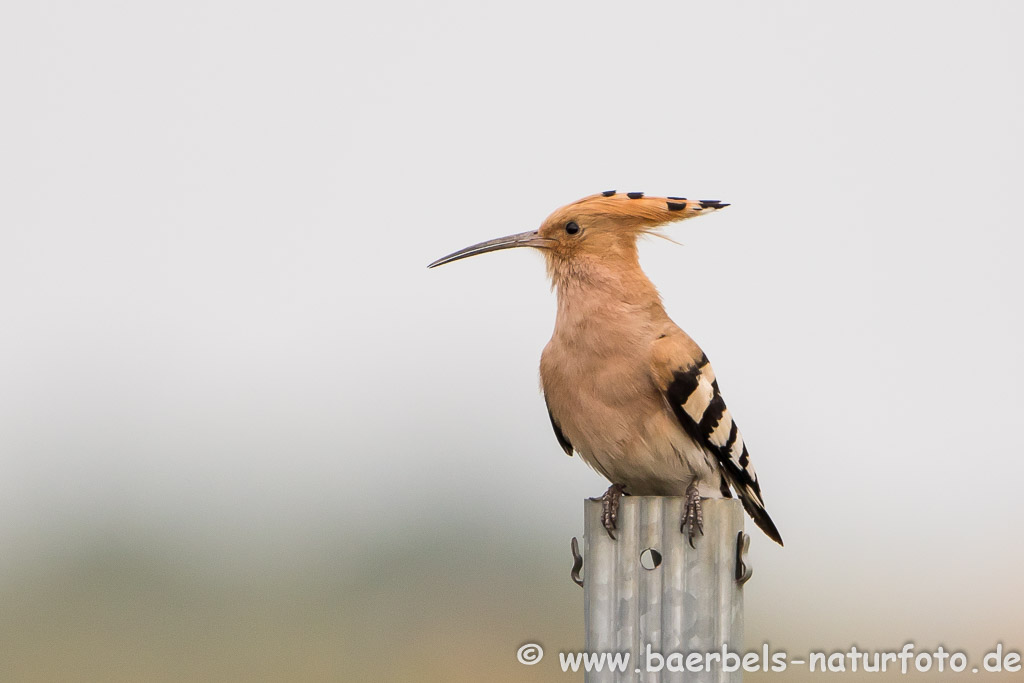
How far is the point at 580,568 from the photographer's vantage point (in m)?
1.26

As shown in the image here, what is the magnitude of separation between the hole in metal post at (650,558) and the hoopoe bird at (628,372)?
36cm

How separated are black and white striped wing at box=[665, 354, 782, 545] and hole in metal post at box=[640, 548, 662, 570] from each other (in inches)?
17.4

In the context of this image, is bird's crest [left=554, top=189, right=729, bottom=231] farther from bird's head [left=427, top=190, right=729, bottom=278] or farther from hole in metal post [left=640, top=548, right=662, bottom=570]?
hole in metal post [left=640, top=548, right=662, bottom=570]

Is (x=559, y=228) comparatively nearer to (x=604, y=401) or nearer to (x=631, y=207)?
(x=631, y=207)

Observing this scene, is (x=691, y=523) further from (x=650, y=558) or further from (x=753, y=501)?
(x=753, y=501)

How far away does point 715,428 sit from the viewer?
1658mm

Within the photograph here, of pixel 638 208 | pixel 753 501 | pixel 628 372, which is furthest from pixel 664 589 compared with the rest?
pixel 638 208

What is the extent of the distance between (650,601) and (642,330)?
1.88 feet

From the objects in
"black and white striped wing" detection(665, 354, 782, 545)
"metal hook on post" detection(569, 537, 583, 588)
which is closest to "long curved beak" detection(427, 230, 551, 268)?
"black and white striped wing" detection(665, 354, 782, 545)

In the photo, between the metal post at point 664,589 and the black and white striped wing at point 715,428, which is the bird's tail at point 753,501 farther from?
the metal post at point 664,589

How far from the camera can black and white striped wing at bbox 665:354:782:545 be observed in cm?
162

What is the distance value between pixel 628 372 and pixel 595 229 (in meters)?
0.31

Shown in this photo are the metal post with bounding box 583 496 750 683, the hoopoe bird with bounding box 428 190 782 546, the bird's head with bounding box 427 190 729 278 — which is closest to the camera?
the metal post with bounding box 583 496 750 683

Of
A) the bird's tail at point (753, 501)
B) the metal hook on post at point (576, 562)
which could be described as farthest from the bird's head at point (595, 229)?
the metal hook on post at point (576, 562)
